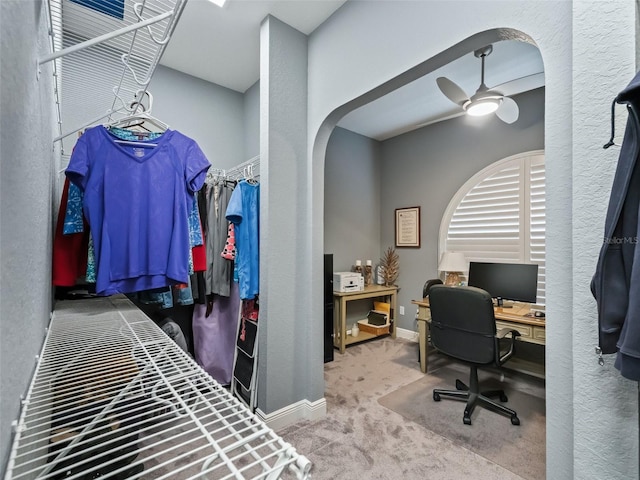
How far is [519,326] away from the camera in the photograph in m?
2.43

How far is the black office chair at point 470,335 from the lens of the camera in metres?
2.16

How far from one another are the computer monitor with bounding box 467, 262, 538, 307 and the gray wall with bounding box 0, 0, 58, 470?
3.28 metres

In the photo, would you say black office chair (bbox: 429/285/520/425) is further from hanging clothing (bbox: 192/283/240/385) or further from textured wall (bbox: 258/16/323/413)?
hanging clothing (bbox: 192/283/240/385)

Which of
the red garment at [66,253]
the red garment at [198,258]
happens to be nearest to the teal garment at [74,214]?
the red garment at [66,253]

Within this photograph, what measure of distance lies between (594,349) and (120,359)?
145 centimetres

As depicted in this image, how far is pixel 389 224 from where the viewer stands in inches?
177

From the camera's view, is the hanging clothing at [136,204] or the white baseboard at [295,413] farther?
the white baseboard at [295,413]

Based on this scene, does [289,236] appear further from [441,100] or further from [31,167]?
[441,100]

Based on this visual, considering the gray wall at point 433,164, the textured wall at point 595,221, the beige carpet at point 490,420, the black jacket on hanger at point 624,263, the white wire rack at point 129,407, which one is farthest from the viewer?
the gray wall at point 433,164

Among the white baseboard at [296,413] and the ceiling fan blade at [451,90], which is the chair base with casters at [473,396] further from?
the ceiling fan blade at [451,90]

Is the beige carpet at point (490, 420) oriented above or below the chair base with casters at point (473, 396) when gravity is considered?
below

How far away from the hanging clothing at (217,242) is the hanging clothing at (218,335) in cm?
13

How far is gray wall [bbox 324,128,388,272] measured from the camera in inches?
159

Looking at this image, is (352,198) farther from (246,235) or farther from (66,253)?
(66,253)
